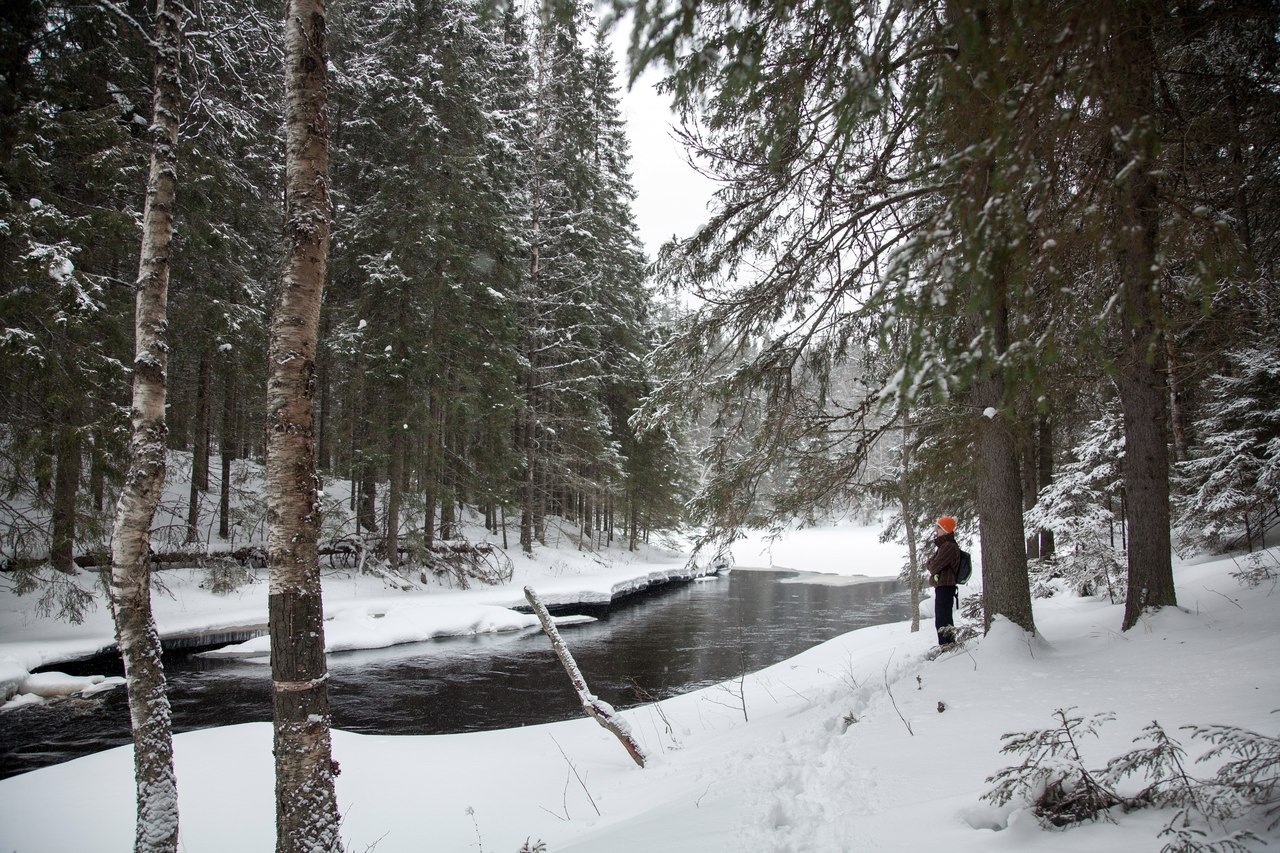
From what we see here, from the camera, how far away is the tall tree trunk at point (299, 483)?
3520 millimetres

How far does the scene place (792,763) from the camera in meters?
4.43

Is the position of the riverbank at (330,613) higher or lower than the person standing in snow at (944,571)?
lower

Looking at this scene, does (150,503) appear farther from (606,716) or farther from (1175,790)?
(1175,790)

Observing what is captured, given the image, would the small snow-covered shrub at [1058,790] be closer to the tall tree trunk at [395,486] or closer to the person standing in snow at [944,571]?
the person standing in snow at [944,571]

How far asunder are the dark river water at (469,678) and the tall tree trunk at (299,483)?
475 cm

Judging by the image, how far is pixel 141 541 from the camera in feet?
14.8

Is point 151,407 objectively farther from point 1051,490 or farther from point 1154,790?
point 1051,490

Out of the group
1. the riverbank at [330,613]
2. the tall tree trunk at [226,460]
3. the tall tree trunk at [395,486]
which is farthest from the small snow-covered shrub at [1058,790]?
the tall tree trunk at [226,460]

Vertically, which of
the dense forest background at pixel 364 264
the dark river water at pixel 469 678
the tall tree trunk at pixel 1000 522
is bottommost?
the dark river water at pixel 469 678

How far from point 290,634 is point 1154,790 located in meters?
4.23

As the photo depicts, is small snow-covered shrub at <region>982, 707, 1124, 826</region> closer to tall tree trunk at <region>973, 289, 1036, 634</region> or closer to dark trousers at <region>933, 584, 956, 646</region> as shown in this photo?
tall tree trunk at <region>973, 289, 1036, 634</region>

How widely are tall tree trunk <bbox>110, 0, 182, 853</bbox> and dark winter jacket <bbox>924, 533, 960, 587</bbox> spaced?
7.24m

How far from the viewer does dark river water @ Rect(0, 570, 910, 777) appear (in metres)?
8.07

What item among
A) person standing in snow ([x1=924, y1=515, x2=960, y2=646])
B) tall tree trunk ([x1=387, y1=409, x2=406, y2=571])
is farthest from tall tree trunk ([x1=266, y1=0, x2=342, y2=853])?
tall tree trunk ([x1=387, y1=409, x2=406, y2=571])
